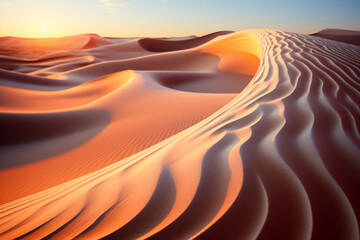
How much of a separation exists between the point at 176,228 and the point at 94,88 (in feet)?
27.6

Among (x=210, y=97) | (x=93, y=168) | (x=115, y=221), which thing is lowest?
(x=93, y=168)

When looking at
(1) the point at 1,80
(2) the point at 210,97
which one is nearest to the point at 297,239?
(2) the point at 210,97

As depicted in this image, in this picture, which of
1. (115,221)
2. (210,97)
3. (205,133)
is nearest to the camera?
(115,221)

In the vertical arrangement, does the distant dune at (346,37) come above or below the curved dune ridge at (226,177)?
Result: above

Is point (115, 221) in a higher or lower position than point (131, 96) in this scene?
higher

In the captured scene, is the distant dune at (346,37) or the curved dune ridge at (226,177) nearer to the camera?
the curved dune ridge at (226,177)

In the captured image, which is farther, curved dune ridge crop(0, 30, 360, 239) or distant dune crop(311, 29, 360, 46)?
distant dune crop(311, 29, 360, 46)

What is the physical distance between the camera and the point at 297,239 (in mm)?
813

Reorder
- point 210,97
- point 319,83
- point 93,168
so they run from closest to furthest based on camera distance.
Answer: point 319,83 < point 93,168 < point 210,97

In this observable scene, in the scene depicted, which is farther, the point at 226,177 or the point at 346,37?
the point at 346,37

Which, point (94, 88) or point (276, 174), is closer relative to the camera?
point (276, 174)

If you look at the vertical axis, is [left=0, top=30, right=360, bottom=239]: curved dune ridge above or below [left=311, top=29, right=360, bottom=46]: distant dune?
below

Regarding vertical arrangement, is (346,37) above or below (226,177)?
above

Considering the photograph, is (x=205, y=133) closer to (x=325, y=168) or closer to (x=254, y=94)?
(x=325, y=168)
